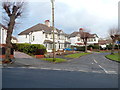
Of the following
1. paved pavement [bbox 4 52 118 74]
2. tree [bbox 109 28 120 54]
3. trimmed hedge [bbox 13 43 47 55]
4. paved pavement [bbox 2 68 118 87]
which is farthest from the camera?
tree [bbox 109 28 120 54]

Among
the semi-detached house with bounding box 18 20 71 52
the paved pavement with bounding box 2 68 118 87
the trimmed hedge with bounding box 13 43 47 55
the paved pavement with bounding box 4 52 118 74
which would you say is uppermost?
the semi-detached house with bounding box 18 20 71 52

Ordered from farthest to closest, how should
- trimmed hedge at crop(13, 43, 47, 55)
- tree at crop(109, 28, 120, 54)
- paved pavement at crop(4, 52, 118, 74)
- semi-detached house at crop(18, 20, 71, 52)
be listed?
semi-detached house at crop(18, 20, 71, 52)
tree at crop(109, 28, 120, 54)
trimmed hedge at crop(13, 43, 47, 55)
paved pavement at crop(4, 52, 118, 74)

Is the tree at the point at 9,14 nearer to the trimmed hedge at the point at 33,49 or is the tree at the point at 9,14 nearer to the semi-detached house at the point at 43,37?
the trimmed hedge at the point at 33,49

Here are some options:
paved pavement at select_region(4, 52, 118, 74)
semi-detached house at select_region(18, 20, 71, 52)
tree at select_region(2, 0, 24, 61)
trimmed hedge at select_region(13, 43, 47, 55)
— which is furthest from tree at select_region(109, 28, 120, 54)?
tree at select_region(2, 0, 24, 61)

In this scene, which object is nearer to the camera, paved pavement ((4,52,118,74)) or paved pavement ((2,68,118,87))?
paved pavement ((2,68,118,87))

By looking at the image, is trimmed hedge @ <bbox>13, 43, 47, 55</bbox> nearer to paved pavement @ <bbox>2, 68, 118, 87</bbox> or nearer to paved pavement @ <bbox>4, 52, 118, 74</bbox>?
paved pavement @ <bbox>4, 52, 118, 74</bbox>

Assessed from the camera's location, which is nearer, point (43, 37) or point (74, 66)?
point (74, 66)

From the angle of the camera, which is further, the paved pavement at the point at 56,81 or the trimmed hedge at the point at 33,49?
the trimmed hedge at the point at 33,49

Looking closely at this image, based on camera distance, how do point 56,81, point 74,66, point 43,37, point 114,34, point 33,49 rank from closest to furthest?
1. point 56,81
2. point 74,66
3. point 33,49
4. point 114,34
5. point 43,37

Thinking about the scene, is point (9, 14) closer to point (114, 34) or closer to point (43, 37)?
point (43, 37)

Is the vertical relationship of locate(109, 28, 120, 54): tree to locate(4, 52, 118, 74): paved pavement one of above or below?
above

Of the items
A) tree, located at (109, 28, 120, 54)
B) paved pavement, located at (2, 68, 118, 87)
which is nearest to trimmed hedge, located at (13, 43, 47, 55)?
paved pavement, located at (2, 68, 118, 87)

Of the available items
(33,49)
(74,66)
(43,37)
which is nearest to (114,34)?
(43,37)

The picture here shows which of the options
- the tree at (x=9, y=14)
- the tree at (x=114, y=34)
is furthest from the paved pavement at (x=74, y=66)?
the tree at (x=114, y=34)
